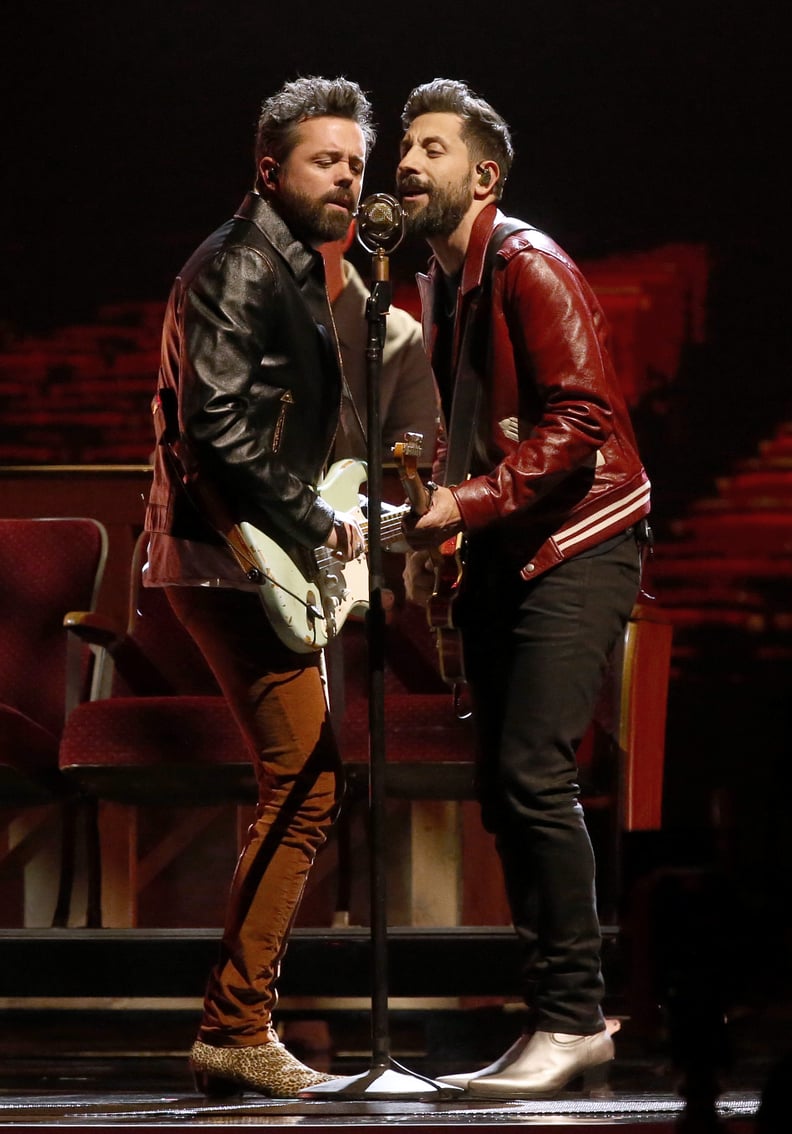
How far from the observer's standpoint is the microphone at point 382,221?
7.39ft

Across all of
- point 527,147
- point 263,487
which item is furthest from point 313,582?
point 527,147

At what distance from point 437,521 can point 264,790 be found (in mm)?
565

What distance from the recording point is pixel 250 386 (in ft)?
8.27

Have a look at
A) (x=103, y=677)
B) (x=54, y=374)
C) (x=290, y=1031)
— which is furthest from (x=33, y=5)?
(x=290, y=1031)

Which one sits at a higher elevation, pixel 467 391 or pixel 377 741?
pixel 467 391

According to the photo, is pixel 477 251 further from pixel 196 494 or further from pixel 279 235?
pixel 196 494

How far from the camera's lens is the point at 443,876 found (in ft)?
13.7

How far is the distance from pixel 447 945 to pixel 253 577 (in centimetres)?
112

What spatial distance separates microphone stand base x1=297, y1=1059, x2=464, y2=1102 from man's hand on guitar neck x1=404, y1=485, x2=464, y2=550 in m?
0.81

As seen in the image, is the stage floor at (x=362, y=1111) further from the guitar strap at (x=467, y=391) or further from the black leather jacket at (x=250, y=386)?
the guitar strap at (x=467, y=391)

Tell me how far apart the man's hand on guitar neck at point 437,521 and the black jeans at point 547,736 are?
16cm

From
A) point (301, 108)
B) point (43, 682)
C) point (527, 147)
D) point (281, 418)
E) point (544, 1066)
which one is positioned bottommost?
point (43, 682)

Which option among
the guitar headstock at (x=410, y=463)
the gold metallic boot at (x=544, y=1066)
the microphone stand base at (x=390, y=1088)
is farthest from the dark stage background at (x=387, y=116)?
the microphone stand base at (x=390, y=1088)

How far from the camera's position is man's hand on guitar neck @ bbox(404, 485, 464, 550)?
2.34m
